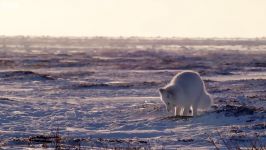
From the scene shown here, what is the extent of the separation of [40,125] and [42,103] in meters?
3.86

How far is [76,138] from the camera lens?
11.2 m

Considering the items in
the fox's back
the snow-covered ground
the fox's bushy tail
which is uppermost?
the fox's back

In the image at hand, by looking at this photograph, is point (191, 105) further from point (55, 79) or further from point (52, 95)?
point (55, 79)

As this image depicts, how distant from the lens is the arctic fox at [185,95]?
46.6 feet

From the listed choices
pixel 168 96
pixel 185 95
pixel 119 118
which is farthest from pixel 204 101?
pixel 119 118

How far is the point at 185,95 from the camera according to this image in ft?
47.3

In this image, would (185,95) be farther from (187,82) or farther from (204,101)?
(204,101)

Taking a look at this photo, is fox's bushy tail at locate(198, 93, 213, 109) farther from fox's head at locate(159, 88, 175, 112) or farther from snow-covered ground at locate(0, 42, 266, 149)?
fox's head at locate(159, 88, 175, 112)

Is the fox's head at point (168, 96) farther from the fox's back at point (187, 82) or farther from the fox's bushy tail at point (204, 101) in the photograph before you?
the fox's bushy tail at point (204, 101)

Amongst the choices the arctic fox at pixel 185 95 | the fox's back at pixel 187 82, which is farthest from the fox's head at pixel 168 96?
the fox's back at pixel 187 82

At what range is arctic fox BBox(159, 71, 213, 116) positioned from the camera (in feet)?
46.6

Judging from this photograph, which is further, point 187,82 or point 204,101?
point 204,101

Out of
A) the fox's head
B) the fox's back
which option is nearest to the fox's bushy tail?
the fox's back

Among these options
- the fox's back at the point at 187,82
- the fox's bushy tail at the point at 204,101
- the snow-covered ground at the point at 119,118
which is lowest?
the snow-covered ground at the point at 119,118
